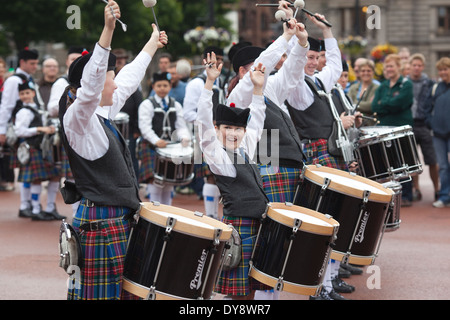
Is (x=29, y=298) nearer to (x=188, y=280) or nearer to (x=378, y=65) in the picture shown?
(x=188, y=280)

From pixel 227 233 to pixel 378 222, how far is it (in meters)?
1.65

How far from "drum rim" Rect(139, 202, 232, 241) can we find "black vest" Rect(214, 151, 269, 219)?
642mm

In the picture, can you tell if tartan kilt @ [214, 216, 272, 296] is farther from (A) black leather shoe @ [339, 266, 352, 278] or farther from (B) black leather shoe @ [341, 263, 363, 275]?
(B) black leather shoe @ [341, 263, 363, 275]

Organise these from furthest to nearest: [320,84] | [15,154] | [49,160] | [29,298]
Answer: [15,154], [49,160], [320,84], [29,298]

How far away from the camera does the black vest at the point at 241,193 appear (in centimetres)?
494

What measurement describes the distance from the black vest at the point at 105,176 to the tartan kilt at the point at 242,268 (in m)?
0.93

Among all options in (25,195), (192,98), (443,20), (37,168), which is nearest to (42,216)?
(25,195)

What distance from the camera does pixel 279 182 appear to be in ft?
18.5

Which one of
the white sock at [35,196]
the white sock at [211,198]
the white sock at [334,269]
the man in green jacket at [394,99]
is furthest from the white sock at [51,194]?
the white sock at [334,269]

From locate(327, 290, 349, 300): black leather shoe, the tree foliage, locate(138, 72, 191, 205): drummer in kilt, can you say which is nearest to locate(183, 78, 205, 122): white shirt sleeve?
locate(138, 72, 191, 205): drummer in kilt

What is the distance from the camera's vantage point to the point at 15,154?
10.2 meters

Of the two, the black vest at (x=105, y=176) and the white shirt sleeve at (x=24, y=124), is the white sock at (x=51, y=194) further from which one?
the black vest at (x=105, y=176)

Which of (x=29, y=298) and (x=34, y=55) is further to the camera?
(x=34, y=55)
